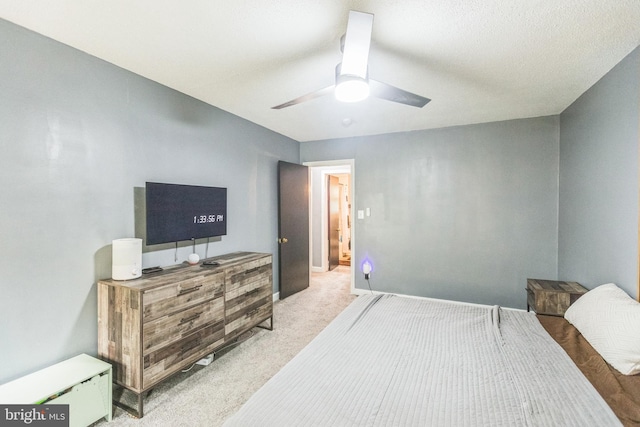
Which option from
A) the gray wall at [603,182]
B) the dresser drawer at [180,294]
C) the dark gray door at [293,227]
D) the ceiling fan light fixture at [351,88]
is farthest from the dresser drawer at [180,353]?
the gray wall at [603,182]

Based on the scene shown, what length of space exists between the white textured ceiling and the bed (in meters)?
1.95

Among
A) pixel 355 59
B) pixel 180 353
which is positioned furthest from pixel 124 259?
pixel 355 59

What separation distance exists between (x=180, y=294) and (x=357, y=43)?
2130 millimetres

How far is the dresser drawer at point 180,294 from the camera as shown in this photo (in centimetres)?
197

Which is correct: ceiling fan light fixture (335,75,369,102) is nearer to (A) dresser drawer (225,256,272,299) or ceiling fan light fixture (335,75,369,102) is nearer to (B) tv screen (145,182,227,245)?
(B) tv screen (145,182,227,245)

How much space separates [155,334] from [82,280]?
68 cm

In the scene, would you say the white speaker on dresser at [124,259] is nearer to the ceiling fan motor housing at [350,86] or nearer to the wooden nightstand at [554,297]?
the ceiling fan motor housing at [350,86]

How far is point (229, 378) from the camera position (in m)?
2.34

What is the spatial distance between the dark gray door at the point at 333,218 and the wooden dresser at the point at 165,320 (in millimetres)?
3699

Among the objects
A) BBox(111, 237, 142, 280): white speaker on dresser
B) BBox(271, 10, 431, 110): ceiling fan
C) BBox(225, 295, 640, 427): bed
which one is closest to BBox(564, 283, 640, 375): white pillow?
BBox(225, 295, 640, 427): bed

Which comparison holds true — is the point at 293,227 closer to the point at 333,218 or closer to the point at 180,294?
the point at 333,218

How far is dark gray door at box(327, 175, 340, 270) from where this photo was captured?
630cm

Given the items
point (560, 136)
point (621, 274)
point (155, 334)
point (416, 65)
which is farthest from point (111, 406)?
point (560, 136)

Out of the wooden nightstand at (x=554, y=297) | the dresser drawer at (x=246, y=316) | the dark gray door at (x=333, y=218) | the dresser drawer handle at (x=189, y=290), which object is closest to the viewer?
the dresser drawer handle at (x=189, y=290)
